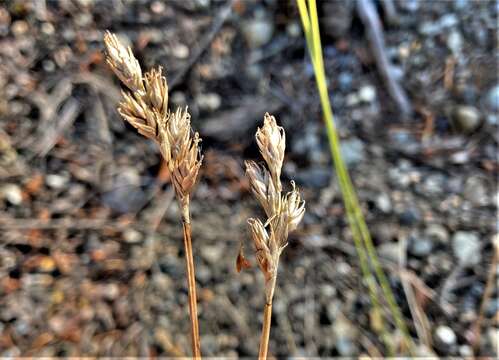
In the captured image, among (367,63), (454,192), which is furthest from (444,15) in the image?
(454,192)

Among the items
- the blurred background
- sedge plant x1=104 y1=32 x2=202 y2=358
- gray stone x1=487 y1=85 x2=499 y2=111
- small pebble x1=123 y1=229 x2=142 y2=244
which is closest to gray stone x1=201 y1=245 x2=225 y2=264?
the blurred background

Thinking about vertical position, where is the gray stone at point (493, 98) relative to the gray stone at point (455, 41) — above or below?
below

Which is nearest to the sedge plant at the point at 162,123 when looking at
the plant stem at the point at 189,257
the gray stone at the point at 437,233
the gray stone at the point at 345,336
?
the plant stem at the point at 189,257

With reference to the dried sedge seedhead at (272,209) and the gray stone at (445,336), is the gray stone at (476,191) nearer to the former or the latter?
the gray stone at (445,336)

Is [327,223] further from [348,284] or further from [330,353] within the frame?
[330,353]

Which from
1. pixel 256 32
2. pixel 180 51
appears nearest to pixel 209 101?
pixel 180 51

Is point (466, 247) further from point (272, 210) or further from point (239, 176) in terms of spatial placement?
point (272, 210)

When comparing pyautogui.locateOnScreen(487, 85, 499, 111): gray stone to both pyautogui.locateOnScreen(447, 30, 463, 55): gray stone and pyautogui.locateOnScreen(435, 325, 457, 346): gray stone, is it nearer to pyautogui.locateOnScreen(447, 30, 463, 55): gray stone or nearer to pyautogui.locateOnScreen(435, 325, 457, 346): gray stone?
pyautogui.locateOnScreen(447, 30, 463, 55): gray stone
